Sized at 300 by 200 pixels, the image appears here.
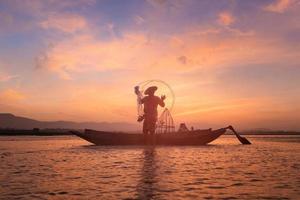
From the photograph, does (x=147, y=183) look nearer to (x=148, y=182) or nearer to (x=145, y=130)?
(x=148, y=182)

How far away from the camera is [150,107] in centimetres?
5084

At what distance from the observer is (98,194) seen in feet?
51.4

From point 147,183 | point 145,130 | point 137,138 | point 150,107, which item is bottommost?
point 147,183

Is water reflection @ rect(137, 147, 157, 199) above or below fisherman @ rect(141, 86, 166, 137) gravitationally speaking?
below

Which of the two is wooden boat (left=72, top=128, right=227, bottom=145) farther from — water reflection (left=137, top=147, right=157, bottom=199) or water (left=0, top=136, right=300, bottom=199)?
water reflection (left=137, top=147, right=157, bottom=199)

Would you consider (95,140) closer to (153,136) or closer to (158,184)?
(153,136)

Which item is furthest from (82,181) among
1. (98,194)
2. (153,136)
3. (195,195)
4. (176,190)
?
(153,136)

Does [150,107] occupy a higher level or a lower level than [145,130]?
higher

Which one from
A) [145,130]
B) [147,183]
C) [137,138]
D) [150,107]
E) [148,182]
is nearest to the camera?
[147,183]

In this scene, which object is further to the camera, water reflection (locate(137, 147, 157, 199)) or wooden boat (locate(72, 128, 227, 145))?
wooden boat (locate(72, 128, 227, 145))

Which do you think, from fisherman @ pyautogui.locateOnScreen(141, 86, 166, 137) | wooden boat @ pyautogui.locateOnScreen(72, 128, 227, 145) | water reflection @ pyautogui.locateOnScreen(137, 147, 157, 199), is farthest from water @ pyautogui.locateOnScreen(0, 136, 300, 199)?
wooden boat @ pyautogui.locateOnScreen(72, 128, 227, 145)

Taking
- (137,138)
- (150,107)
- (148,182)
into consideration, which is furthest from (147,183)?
(137,138)

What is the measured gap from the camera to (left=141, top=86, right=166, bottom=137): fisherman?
5078cm

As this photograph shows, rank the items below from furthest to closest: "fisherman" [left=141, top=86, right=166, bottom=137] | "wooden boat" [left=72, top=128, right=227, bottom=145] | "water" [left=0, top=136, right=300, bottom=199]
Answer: "wooden boat" [left=72, top=128, right=227, bottom=145], "fisherman" [left=141, top=86, right=166, bottom=137], "water" [left=0, top=136, right=300, bottom=199]
